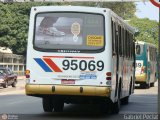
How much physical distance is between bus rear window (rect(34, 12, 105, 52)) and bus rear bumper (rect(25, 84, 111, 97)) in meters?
1.10

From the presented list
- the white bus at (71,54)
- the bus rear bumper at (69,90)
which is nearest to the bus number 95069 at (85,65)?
the white bus at (71,54)

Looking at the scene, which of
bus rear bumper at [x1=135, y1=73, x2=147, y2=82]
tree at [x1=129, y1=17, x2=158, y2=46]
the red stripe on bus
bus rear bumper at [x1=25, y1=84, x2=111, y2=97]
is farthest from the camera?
tree at [x1=129, y1=17, x2=158, y2=46]

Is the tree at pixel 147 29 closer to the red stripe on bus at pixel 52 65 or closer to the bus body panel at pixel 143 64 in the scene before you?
the bus body panel at pixel 143 64

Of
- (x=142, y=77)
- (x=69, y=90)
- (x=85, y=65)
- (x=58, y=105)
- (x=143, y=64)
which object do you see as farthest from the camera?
(x=143, y=64)

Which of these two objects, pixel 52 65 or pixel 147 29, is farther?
pixel 147 29

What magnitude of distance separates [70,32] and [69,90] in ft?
5.52

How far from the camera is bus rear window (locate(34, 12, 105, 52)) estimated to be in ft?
54.9

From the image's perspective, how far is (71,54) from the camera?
656 inches

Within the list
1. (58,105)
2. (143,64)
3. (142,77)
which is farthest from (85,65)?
(143,64)

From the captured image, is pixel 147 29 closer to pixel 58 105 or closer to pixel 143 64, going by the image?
pixel 143 64

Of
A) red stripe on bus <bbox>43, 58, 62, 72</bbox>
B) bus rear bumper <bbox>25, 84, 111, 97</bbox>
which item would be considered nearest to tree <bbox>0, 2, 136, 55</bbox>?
red stripe on bus <bbox>43, 58, 62, 72</bbox>

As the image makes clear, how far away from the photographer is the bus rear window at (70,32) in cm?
1673

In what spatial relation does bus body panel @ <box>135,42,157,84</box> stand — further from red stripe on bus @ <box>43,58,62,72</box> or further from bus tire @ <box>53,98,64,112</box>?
red stripe on bus @ <box>43,58,62,72</box>

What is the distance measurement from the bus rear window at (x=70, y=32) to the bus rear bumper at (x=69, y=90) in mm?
1101
